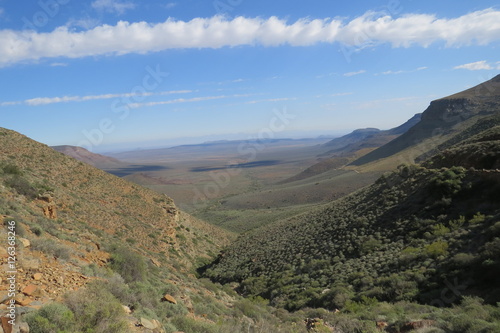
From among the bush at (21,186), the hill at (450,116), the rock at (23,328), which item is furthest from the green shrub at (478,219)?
the hill at (450,116)

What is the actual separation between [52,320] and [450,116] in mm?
93426

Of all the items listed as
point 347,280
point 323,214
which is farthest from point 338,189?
point 347,280

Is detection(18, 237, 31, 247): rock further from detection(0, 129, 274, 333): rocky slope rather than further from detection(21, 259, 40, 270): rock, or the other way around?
detection(21, 259, 40, 270): rock

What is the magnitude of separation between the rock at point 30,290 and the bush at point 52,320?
0.82 meters

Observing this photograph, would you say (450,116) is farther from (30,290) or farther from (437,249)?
(30,290)

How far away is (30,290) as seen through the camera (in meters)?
5.98

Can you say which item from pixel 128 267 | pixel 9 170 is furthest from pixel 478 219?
pixel 9 170

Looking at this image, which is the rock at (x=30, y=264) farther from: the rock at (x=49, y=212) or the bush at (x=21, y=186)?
the bush at (x=21, y=186)

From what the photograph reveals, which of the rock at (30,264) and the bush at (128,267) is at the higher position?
the rock at (30,264)

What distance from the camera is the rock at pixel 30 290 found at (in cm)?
588

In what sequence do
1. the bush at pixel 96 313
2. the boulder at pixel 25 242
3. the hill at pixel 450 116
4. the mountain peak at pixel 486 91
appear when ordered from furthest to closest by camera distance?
the mountain peak at pixel 486 91, the hill at pixel 450 116, the boulder at pixel 25 242, the bush at pixel 96 313

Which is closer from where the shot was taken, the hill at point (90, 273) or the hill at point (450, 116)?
the hill at point (90, 273)

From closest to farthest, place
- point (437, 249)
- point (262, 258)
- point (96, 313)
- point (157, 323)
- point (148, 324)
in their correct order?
point (96, 313) < point (148, 324) < point (157, 323) < point (437, 249) < point (262, 258)

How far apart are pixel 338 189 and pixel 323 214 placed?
28.7 meters
